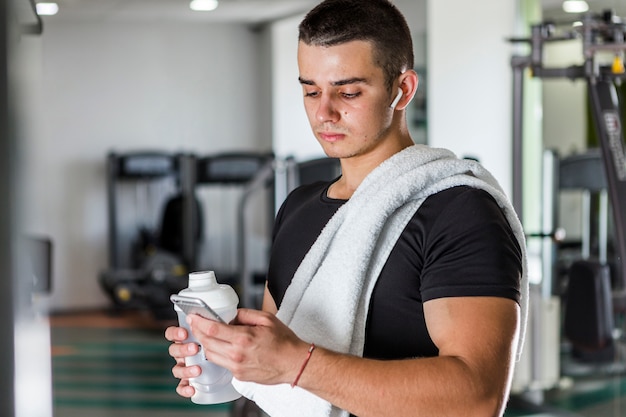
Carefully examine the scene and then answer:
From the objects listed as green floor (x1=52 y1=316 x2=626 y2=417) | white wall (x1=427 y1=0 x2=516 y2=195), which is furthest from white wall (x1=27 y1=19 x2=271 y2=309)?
white wall (x1=427 y1=0 x2=516 y2=195)

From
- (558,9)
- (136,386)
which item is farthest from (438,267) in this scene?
(136,386)

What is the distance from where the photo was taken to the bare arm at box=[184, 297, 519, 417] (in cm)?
96

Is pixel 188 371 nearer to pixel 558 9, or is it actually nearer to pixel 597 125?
pixel 597 125

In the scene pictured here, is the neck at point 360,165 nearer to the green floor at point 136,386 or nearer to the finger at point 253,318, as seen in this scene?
the finger at point 253,318

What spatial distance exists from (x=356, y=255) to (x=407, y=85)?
25 centimetres

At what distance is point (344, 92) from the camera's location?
1159 millimetres

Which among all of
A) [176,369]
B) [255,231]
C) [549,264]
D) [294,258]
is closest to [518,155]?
[549,264]

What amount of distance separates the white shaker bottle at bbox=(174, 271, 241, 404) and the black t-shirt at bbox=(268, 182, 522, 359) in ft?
0.59

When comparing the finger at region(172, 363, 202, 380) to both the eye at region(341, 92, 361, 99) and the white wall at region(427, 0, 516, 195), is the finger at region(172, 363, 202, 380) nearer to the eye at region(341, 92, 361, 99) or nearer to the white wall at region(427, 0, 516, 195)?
the eye at region(341, 92, 361, 99)

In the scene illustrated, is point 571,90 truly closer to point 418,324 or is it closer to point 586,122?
point 586,122

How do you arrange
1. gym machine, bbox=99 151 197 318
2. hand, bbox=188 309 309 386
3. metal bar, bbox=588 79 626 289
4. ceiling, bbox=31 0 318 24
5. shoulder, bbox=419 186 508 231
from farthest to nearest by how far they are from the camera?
ceiling, bbox=31 0 318 24
gym machine, bbox=99 151 197 318
metal bar, bbox=588 79 626 289
shoulder, bbox=419 186 508 231
hand, bbox=188 309 309 386

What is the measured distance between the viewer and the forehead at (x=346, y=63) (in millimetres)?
1151

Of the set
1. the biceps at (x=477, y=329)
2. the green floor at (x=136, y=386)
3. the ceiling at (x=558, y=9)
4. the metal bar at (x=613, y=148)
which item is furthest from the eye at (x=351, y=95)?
the ceiling at (x=558, y=9)

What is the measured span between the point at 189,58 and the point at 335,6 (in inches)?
284
